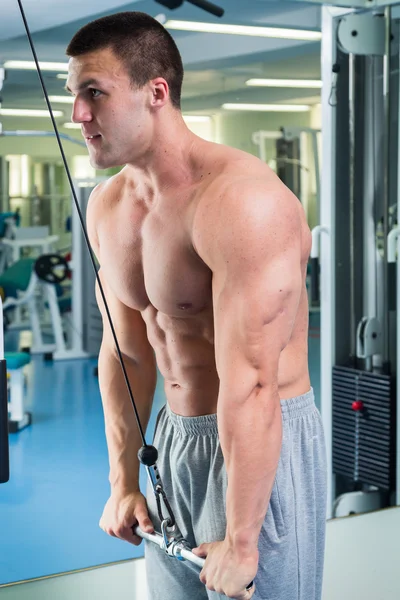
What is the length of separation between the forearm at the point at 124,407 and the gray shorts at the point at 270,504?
73 millimetres

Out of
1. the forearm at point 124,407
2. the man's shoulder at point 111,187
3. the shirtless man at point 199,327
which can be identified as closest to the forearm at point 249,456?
the shirtless man at point 199,327

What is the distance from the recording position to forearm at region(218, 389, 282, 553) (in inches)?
53.3

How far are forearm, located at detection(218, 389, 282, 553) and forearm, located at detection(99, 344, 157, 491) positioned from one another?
0.39 meters

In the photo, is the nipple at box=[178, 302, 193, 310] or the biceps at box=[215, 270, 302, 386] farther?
the nipple at box=[178, 302, 193, 310]

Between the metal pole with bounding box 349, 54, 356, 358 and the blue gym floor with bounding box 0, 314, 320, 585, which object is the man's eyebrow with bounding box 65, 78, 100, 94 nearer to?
the blue gym floor with bounding box 0, 314, 320, 585

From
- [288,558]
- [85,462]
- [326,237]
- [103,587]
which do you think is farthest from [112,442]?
[326,237]

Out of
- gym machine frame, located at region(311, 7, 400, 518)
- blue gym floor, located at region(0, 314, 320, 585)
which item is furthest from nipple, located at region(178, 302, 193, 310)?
gym machine frame, located at region(311, 7, 400, 518)

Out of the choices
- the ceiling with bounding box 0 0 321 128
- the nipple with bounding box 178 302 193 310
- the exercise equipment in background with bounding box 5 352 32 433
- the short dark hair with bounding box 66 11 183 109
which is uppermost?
the ceiling with bounding box 0 0 321 128

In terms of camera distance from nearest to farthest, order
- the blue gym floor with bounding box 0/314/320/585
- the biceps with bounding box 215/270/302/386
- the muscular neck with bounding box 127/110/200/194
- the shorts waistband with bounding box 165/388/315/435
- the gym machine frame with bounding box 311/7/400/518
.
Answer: the biceps with bounding box 215/270/302/386 → the muscular neck with bounding box 127/110/200/194 → the shorts waistband with bounding box 165/388/315/435 → the blue gym floor with bounding box 0/314/320/585 → the gym machine frame with bounding box 311/7/400/518

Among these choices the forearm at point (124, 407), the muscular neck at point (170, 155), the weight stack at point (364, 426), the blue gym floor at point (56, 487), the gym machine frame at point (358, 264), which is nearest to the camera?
the muscular neck at point (170, 155)

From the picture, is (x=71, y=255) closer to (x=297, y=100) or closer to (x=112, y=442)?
(x=297, y=100)

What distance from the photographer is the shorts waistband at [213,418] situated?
1584mm

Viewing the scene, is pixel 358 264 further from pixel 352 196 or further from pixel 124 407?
pixel 124 407

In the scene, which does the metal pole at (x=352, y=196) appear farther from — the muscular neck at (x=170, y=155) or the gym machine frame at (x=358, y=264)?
the muscular neck at (x=170, y=155)
